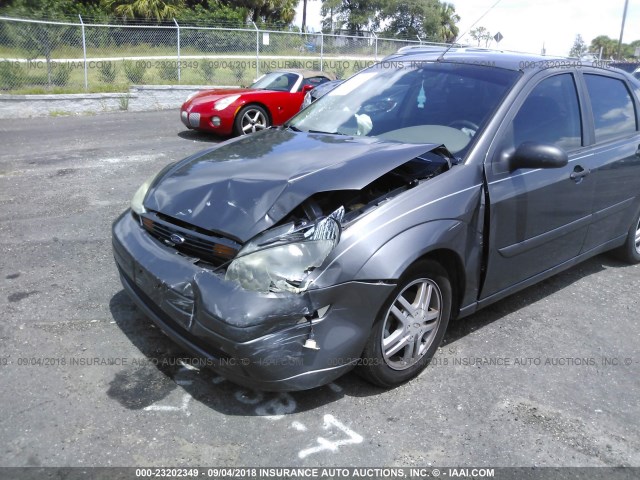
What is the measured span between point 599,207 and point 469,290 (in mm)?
1606

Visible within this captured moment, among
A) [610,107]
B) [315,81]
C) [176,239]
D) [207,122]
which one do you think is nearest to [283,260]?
[176,239]

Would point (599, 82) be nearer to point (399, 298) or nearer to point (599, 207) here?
point (599, 207)

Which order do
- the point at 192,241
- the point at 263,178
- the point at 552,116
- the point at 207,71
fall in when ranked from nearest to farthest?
the point at 192,241 < the point at 263,178 < the point at 552,116 < the point at 207,71

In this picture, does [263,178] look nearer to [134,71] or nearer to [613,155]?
[613,155]

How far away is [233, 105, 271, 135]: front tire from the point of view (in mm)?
10398

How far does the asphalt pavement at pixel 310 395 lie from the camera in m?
2.65

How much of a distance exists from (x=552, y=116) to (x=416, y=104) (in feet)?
3.07

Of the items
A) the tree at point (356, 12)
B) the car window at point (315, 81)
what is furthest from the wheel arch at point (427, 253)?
the tree at point (356, 12)

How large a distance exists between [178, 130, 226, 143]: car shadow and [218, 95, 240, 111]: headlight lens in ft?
2.15

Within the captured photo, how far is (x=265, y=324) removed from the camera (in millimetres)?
2559

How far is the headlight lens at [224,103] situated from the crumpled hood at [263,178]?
22.0ft

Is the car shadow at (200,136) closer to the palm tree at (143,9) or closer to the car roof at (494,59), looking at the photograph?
the car roof at (494,59)

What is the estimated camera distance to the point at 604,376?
11.2 feet

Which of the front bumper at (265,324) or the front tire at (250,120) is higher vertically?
the front tire at (250,120)
